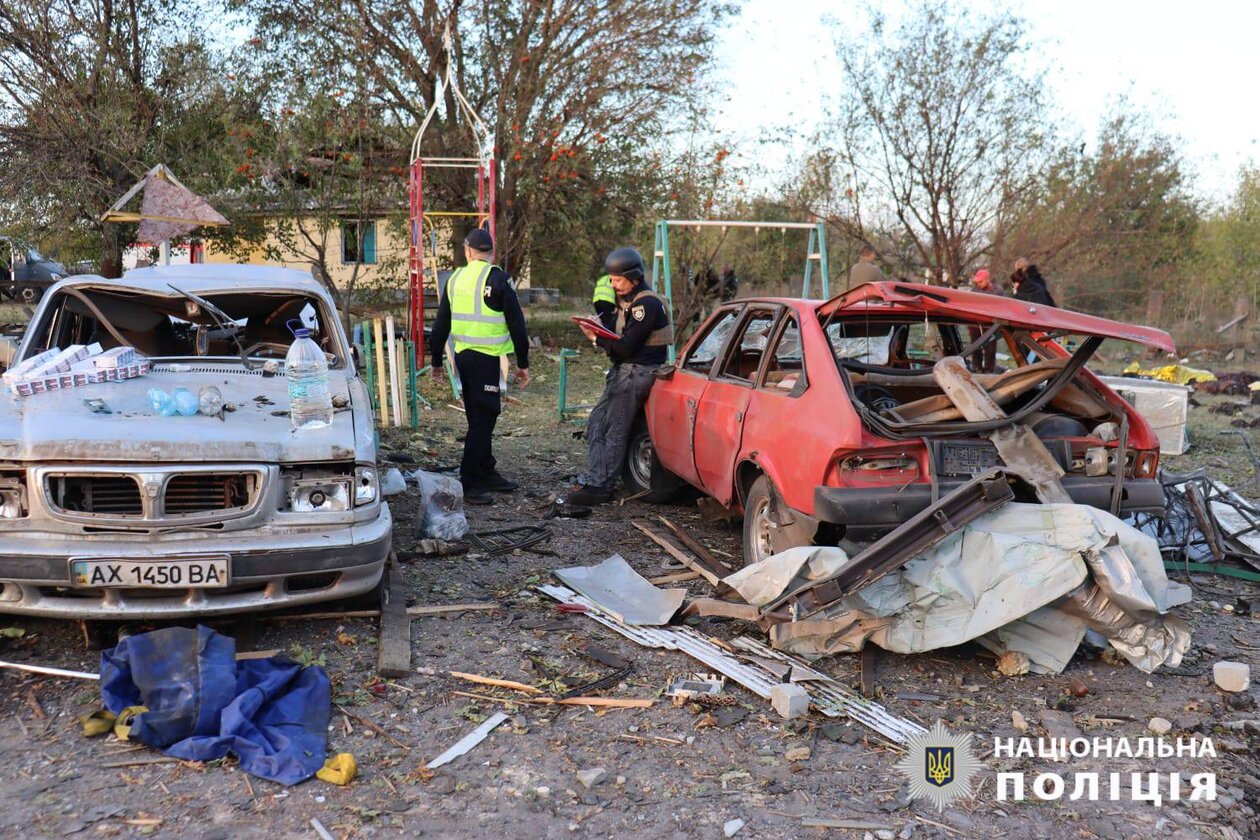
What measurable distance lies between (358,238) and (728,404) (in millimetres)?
10984

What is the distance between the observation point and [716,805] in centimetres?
309

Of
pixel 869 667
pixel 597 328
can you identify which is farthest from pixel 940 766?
pixel 597 328

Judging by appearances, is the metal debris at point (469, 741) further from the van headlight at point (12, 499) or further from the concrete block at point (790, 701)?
the van headlight at point (12, 499)

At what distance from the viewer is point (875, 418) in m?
4.39

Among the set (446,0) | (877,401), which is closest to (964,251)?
(446,0)

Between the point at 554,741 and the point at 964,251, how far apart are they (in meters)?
16.7

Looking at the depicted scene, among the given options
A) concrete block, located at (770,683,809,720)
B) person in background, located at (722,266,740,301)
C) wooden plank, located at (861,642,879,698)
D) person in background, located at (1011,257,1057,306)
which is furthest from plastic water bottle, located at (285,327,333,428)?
person in background, located at (722,266,740,301)

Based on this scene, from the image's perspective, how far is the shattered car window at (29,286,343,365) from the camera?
527 centimetres

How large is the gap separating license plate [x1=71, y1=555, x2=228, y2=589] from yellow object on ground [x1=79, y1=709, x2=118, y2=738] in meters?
0.46

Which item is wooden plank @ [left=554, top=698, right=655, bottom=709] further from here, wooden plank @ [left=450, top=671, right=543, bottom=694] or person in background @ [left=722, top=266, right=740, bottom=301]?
person in background @ [left=722, top=266, right=740, bottom=301]

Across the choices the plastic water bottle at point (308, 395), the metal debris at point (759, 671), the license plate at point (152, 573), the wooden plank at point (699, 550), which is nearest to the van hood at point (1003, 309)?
Answer: the metal debris at point (759, 671)

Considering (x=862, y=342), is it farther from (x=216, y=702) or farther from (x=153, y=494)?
(x=216, y=702)

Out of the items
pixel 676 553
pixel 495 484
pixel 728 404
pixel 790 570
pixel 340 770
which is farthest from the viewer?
pixel 495 484

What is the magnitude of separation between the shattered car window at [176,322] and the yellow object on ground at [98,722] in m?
2.24
